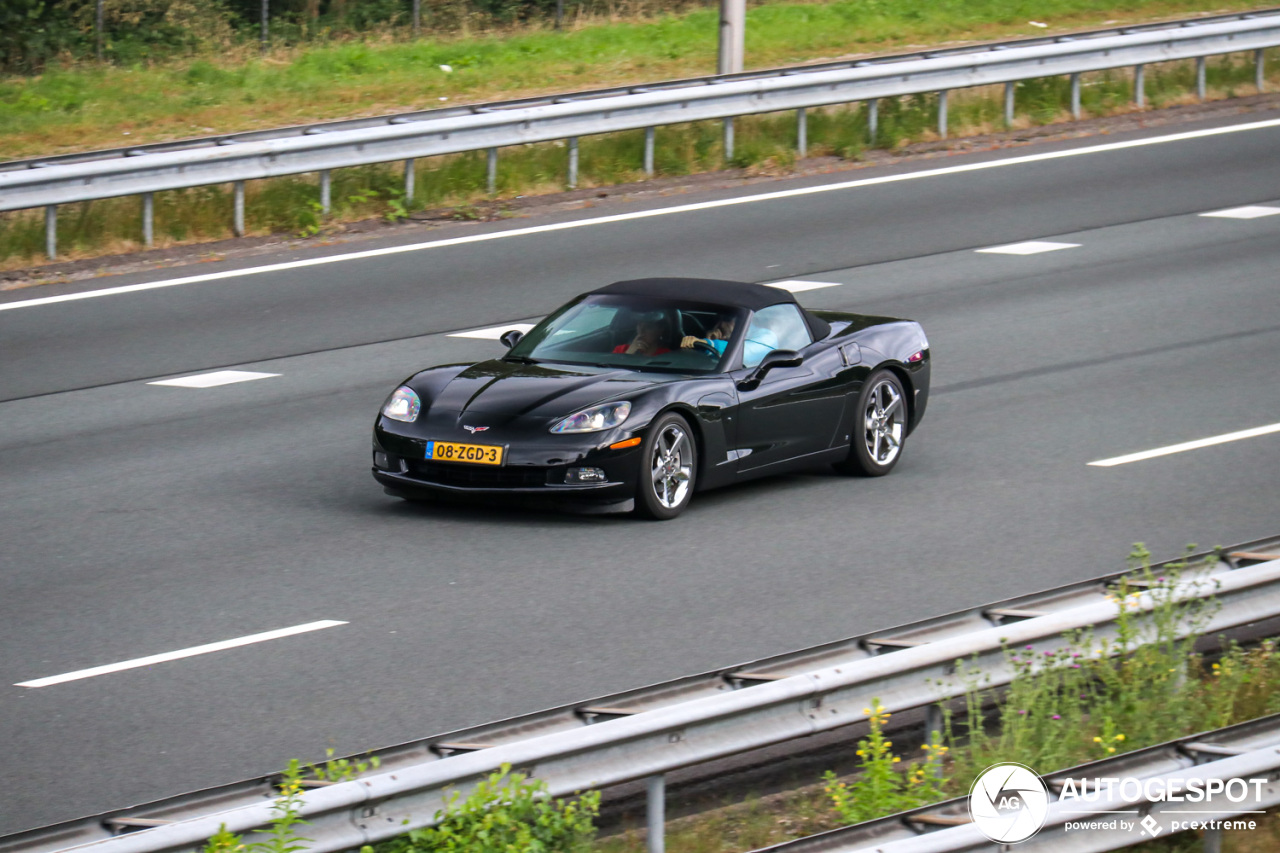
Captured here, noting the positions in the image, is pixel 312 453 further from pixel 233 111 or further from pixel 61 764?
pixel 233 111

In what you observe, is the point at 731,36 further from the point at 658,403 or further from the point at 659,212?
the point at 658,403

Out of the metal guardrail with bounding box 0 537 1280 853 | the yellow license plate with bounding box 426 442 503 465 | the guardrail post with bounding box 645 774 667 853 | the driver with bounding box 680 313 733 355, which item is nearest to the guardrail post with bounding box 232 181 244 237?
the driver with bounding box 680 313 733 355

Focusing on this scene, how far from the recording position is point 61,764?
285 inches

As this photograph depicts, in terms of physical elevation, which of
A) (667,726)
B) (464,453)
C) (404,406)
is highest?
(667,726)

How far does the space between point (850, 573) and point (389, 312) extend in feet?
23.8

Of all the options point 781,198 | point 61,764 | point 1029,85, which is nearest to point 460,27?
point 1029,85

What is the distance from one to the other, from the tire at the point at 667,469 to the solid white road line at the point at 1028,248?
314 inches

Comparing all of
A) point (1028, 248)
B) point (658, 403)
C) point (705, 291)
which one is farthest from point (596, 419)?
point (1028, 248)

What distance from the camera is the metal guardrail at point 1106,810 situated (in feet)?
18.6

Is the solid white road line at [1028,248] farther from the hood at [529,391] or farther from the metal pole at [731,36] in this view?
the hood at [529,391]

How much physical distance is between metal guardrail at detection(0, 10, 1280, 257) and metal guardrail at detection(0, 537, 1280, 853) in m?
12.9

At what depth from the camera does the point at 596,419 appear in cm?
1059

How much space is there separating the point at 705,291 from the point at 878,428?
1445 millimetres

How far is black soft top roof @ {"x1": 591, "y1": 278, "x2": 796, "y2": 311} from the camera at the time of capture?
457 inches
